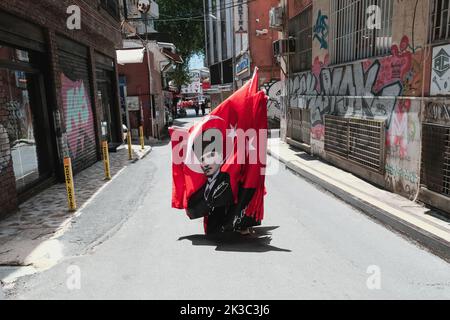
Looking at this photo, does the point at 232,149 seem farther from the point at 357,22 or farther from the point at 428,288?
the point at 357,22

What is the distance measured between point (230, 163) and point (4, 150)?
3977mm

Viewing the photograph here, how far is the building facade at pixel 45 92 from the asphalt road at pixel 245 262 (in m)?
2.10

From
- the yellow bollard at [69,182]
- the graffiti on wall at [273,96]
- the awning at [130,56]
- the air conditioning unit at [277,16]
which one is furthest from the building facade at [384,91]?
the awning at [130,56]

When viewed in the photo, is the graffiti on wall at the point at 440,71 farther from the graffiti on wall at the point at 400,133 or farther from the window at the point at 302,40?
the window at the point at 302,40

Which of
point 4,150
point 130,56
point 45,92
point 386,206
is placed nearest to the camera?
point 386,206

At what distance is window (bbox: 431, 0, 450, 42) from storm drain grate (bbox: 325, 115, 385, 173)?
1.92m

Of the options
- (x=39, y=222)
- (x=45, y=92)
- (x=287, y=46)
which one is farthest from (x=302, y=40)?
(x=39, y=222)

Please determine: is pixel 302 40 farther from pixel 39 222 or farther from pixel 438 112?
pixel 39 222

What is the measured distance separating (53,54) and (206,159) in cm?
596

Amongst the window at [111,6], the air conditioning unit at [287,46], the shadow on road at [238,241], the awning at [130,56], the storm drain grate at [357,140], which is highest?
the window at [111,6]

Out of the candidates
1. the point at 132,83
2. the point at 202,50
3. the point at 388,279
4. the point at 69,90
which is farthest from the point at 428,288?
the point at 202,50

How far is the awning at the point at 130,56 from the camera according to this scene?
2073 cm

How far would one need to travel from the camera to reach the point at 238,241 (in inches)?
204

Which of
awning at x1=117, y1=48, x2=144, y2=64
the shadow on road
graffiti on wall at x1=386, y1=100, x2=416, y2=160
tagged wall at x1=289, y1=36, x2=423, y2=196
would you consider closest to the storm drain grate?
tagged wall at x1=289, y1=36, x2=423, y2=196
